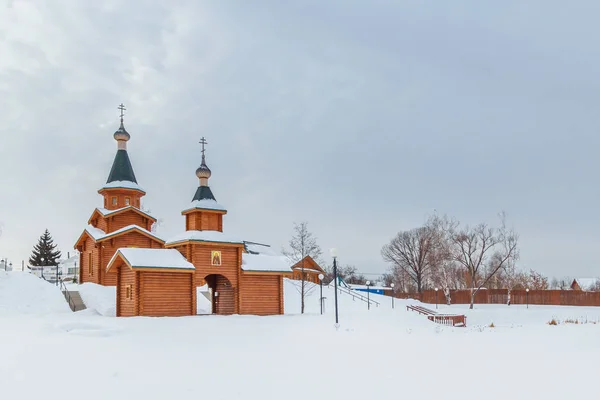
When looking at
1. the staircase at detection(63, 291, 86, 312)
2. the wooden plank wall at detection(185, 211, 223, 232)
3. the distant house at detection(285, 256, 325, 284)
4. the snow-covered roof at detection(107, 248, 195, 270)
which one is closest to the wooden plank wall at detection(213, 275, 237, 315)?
the wooden plank wall at detection(185, 211, 223, 232)

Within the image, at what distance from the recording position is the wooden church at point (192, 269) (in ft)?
79.3

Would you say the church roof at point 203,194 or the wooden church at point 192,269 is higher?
the church roof at point 203,194

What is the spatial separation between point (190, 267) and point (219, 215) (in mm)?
3709

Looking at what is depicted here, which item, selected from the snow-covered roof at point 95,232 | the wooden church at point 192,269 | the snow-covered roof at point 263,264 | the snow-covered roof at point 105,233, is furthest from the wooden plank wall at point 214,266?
the snow-covered roof at point 95,232

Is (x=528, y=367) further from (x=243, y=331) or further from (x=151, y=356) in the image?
(x=243, y=331)

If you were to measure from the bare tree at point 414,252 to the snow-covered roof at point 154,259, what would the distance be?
40698 millimetres

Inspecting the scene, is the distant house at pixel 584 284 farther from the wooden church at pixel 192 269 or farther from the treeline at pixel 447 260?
the wooden church at pixel 192 269

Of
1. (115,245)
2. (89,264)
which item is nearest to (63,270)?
(89,264)

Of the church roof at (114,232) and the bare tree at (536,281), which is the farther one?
the bare tree at (536,281)

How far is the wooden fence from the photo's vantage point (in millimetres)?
50775

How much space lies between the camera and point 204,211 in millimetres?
26875

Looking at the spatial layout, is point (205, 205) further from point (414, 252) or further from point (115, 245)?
point (414, 252)

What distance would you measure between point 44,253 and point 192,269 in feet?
153

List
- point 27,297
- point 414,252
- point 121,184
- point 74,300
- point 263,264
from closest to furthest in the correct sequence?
point 263,264 → point 27,297 → point 74,300 → point 121,184 → point 414,252
